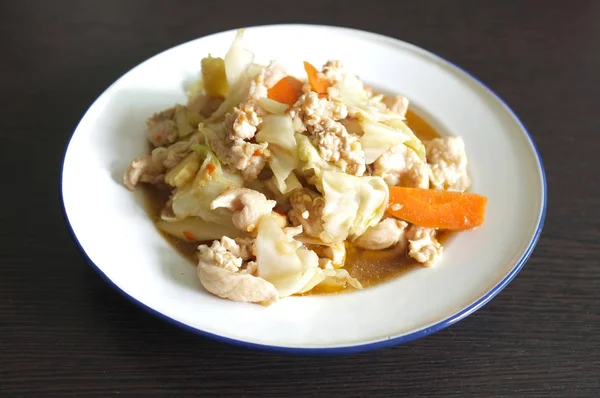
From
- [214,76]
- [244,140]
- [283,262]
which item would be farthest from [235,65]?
[283,262]

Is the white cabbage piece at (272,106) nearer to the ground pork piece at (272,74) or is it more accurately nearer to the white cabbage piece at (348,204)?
the ground pork piece at (272,74)

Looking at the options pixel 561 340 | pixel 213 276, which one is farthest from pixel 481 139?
pixel 213 276

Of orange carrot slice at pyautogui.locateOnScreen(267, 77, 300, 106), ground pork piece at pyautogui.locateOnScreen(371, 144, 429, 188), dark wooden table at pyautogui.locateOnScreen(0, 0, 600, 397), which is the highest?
orange carrot slice at pyautogui.locateOnScreen(267, 77, 300, 106)

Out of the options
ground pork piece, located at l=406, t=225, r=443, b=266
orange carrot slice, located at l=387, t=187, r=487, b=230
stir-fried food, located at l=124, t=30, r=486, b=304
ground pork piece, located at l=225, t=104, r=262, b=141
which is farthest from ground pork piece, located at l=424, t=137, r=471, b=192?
ground pork piece, located at l=225, t=104, r=262, b=141

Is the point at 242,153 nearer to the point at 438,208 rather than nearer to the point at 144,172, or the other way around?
the point at 144,172

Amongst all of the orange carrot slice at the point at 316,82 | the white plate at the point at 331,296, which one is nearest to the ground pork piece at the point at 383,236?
the white plate at the point at 331,296

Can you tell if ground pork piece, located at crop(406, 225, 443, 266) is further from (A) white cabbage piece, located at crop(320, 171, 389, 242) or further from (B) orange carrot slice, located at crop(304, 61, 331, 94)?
(B) orange carrot slice, located at crop(304, 61, 331, 94)
